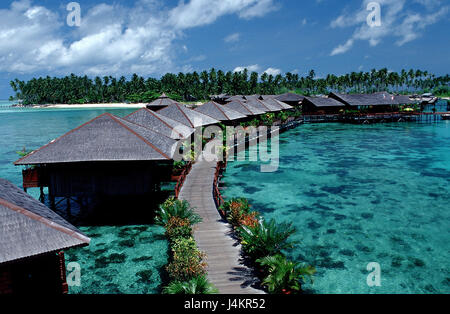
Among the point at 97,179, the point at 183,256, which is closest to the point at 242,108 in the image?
the point at 97,179

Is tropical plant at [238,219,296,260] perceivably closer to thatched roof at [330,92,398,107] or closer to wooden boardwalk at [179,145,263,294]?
wooden boardwalk at [179,145,263,294]

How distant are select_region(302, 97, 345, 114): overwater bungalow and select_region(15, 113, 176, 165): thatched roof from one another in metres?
54.5

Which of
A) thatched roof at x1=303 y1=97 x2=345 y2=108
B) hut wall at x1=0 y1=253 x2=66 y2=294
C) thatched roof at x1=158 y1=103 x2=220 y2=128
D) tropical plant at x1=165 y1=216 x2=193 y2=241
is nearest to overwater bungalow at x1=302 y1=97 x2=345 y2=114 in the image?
thatched roof at x1=303 y1=97 x2=345 y2=108

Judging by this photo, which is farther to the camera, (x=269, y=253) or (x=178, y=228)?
(x=178, y=228)

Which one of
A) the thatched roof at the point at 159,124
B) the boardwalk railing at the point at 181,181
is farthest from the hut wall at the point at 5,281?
the thatched roof at the point at 159,124

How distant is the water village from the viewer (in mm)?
7781

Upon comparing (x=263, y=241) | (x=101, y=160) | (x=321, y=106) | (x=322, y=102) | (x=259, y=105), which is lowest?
(x=263, y=241)

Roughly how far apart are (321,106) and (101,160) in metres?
57.2

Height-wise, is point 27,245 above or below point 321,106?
below

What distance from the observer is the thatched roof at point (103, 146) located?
15180 mm

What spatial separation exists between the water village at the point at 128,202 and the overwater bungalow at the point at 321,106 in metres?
41.7

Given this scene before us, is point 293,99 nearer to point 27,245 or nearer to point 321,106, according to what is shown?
point 321,106

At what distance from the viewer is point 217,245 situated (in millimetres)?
12062
